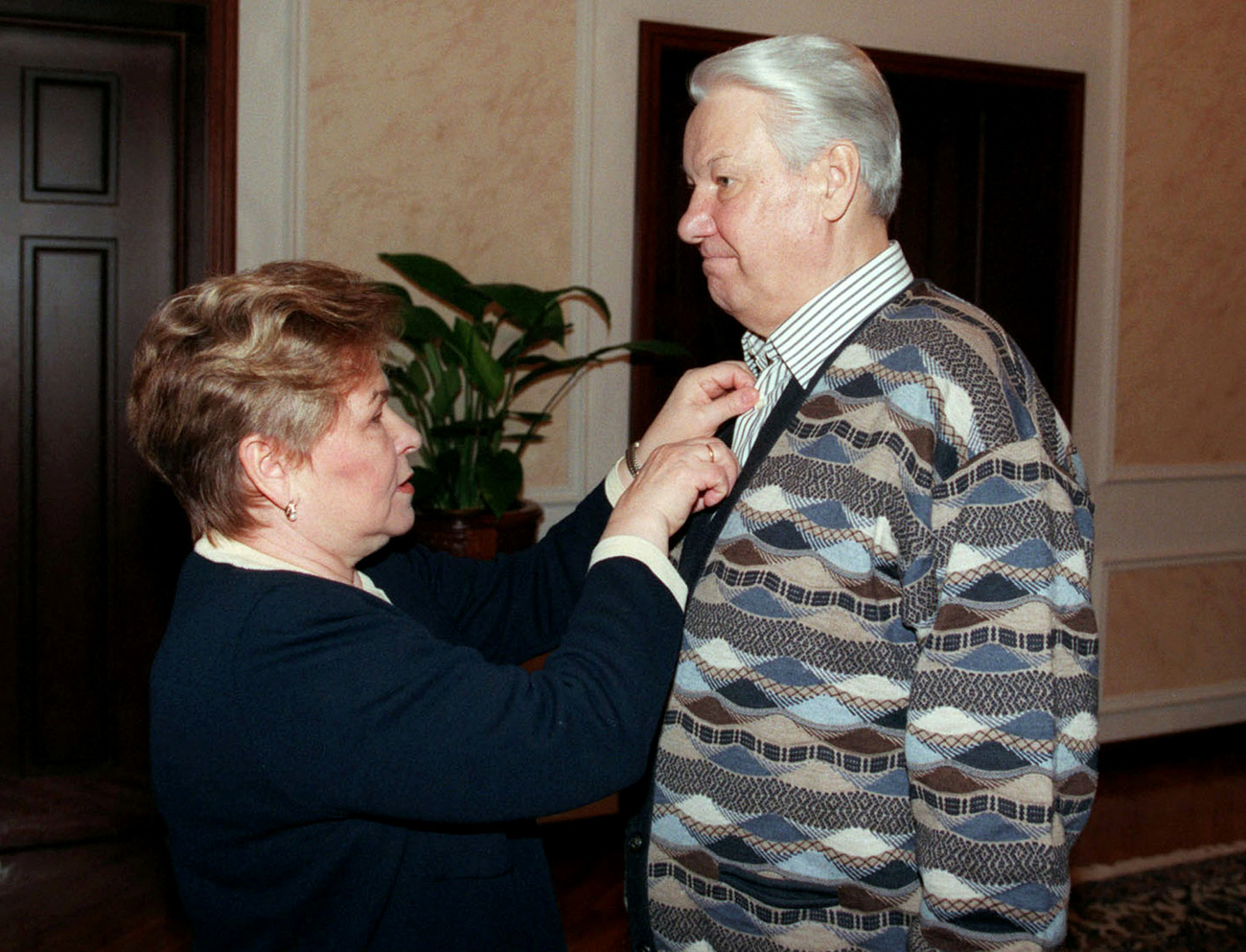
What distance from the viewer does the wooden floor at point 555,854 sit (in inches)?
110

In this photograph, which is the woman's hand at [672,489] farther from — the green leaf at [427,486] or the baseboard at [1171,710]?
the baseboard at [1171,710]

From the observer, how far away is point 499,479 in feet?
9.18

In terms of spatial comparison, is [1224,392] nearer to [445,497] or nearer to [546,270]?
[546,270]

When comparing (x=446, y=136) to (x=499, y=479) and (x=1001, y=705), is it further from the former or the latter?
(x=1001, y=705)

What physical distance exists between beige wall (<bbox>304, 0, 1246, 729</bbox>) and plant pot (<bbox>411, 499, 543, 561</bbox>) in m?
0.57

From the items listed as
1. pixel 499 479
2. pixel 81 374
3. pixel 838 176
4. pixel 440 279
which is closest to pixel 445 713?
pixel 838 176

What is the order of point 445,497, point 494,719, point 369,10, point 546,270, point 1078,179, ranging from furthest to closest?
point 1078,179, point 546,270, point 369,10, point 445,497, point 494,719

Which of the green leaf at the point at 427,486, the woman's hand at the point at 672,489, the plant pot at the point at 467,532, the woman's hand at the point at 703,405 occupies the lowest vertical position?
the plant pot at the point at 467,532

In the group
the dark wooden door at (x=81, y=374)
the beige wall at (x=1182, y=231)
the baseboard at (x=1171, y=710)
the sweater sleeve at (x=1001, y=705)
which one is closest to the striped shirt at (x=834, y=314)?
the sweater sleeve at (x=1001, y=705)

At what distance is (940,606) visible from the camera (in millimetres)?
1133

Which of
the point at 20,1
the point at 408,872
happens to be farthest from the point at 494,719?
the point at 20,1

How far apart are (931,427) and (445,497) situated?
Result: 75.8 inches

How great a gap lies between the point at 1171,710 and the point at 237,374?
13.4ft

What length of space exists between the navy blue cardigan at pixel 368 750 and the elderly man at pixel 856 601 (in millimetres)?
194
